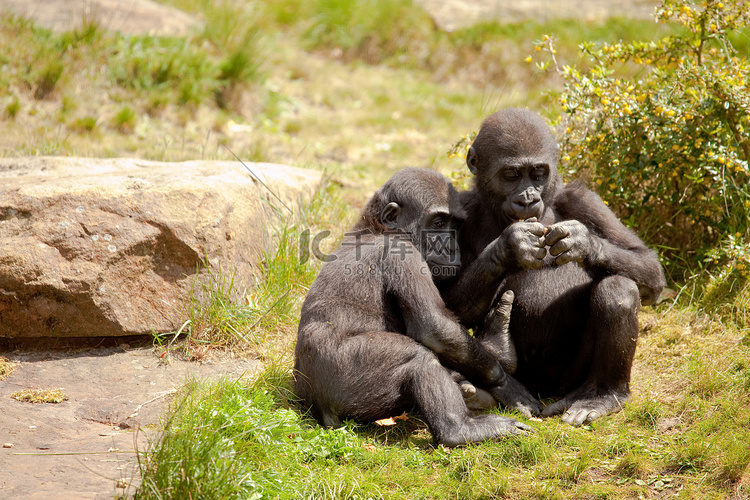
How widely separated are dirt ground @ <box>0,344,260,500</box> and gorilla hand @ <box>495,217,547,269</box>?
2060mm

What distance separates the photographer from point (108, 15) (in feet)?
35.4

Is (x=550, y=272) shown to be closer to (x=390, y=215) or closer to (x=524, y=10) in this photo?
(x=390, y=215)

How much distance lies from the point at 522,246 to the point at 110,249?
3122 millimetres

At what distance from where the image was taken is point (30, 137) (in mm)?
8094

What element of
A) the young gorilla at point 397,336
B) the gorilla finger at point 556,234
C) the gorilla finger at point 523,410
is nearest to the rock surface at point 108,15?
the young gorilla at point 397,336

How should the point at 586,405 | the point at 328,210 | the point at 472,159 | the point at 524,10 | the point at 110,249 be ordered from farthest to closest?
the point at 524,10
the point at 328,210
the point at 110,249
the point at 472,159
the point at 586,405

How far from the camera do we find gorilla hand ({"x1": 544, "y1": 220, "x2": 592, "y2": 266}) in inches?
171

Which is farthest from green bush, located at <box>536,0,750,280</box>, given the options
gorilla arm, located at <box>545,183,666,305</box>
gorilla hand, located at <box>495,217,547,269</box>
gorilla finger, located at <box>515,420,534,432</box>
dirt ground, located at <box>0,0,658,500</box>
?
dirt ground, located at <box>0,0,658,500</box>

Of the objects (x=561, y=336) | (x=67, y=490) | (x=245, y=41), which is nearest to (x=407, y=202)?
(x=561, y=336)

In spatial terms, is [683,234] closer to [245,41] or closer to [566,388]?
[566,388]

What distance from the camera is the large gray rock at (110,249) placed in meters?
5.27

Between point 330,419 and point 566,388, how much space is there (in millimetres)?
1676

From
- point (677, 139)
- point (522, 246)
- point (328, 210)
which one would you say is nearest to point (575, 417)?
point (522, 246)

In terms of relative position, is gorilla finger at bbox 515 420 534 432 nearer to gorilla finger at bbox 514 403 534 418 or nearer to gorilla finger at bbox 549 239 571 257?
gorilla finger at bbox 514 403 534 418
